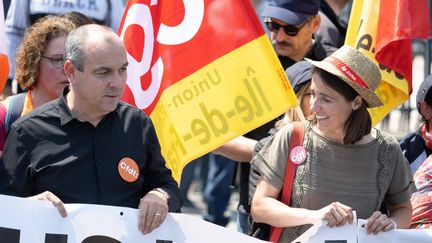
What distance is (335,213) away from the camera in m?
5.34

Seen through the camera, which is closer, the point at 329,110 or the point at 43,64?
the point at 329,110

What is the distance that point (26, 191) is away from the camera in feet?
17.1

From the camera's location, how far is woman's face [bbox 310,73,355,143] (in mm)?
5574

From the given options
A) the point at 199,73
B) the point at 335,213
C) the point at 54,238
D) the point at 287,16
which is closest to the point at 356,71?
the point at 335,213

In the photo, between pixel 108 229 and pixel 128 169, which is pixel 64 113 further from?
pixel 108 229

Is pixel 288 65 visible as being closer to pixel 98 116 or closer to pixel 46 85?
pixel 46 85

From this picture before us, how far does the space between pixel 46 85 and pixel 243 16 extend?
1.15 meters

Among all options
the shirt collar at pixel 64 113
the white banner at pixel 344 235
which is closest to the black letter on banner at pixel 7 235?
the shirt collar at pixel 64 113

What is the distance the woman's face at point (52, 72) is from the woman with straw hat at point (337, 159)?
1.19 m

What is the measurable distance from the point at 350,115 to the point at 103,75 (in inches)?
49.3

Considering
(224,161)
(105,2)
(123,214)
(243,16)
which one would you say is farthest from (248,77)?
(224,161)

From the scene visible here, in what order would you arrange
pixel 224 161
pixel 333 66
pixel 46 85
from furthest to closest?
pixel 224 161
pixel 46 85
pixel 333 66

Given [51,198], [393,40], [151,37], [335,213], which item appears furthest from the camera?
[393,40]

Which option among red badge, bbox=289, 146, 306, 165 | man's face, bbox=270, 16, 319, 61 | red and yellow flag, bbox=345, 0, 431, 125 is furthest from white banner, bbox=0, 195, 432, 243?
man's face, bbox=270, 16, 319, 61
